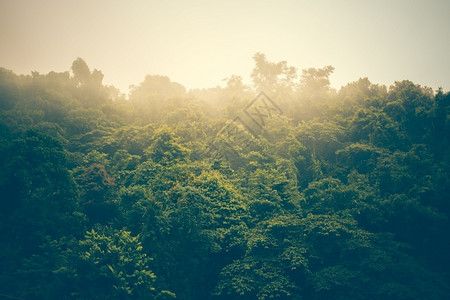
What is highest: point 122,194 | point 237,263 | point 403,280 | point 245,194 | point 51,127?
point 51,127

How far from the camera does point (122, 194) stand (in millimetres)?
14500

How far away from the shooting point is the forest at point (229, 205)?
1137 cm

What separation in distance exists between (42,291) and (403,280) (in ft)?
46.6

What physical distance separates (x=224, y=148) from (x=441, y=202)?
13.5 m

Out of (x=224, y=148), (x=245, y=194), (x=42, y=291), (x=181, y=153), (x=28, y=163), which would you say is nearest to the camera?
(x=42, y=291)

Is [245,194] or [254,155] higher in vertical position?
[254,155]

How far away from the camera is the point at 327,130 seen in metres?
23.1

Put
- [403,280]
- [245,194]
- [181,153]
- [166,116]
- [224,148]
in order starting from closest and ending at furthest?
[403,280]
[245,194]
[181,153]
[224,148]
[166,116]

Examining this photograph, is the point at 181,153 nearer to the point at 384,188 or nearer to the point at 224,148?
the point at 224,148

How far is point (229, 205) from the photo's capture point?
15.4m

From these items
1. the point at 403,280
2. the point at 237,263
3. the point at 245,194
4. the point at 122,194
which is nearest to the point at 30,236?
the point at 122,194

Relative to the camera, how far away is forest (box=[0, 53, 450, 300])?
37.3 ft

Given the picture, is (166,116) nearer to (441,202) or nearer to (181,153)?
(181,153)

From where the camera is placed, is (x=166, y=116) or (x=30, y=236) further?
(x=166, y=116)
